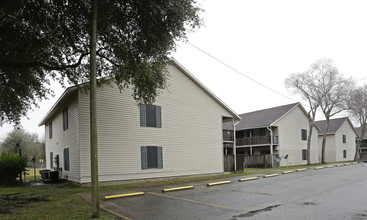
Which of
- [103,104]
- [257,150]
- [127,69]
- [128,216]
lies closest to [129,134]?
[103,104]

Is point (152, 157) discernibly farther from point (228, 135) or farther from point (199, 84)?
point (228, 135)

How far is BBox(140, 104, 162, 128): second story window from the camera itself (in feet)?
56.3

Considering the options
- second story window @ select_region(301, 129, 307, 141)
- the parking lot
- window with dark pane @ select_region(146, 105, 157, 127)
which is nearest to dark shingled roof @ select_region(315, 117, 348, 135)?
second story window @ select_region(301, 129, 307, 141)

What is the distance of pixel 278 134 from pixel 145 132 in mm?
20761

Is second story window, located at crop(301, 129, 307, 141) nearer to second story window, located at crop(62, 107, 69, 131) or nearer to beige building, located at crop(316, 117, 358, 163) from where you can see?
beige building, located at crop(316, 117, 358, 163)

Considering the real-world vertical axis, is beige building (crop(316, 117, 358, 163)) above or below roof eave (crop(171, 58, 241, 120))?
below

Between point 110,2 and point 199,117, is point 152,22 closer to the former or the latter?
point 110,2

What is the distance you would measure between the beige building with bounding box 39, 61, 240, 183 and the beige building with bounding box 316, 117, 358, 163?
98.8 feet

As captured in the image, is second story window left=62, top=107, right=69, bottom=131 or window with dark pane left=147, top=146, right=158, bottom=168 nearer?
window with dark pane left=147, top=146, right=158, bottom=168

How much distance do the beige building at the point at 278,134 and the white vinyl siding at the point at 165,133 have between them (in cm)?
1152

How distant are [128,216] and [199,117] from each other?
13083mm

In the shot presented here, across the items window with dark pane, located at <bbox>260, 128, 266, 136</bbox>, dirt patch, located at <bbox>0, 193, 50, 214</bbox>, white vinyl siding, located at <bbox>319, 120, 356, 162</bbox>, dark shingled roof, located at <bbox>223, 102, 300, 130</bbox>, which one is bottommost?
white vinyl siding, located at <bbox>319, 120, 356, 162</bbox>

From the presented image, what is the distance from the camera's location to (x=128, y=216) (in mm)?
7594

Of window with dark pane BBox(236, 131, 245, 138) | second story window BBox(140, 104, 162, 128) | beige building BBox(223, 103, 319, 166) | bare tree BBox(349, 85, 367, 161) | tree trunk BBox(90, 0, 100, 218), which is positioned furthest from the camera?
bare tree BBox(349, 85, 367, 161)
